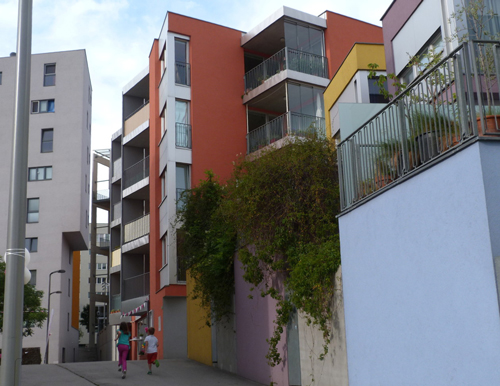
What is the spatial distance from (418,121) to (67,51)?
43.8m

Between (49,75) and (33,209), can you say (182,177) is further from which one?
(49,75)

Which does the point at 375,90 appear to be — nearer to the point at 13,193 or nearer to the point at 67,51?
the point at 13,193

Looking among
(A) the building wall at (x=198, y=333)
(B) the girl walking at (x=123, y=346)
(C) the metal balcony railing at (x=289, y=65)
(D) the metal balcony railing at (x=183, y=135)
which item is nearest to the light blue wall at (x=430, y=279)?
(B) the girl walking at (x=123, y=346)

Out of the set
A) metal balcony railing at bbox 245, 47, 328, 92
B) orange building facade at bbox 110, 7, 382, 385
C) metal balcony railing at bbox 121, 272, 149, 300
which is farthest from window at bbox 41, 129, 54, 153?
metal balcony railing at bbox 245, 47, 328, 92

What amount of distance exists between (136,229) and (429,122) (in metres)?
27.5

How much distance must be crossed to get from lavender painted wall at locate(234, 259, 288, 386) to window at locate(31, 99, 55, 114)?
108 ft

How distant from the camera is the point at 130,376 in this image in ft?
57.1

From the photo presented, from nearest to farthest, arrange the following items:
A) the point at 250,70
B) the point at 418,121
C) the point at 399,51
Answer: the point at 418,121
the point at 399,51
the point at 250,70

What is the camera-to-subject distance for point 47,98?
46375 mm

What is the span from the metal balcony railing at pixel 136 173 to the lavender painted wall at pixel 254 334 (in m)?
17.4

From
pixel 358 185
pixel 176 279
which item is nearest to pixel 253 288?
pixel 358 185

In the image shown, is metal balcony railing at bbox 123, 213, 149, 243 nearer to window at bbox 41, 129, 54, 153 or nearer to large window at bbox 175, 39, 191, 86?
large window at bbox 175, 39, 191, 86

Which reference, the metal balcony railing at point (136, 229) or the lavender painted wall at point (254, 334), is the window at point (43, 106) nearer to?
the metal balcony railing at point (136, 229)

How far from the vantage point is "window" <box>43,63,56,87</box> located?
46812 mm
